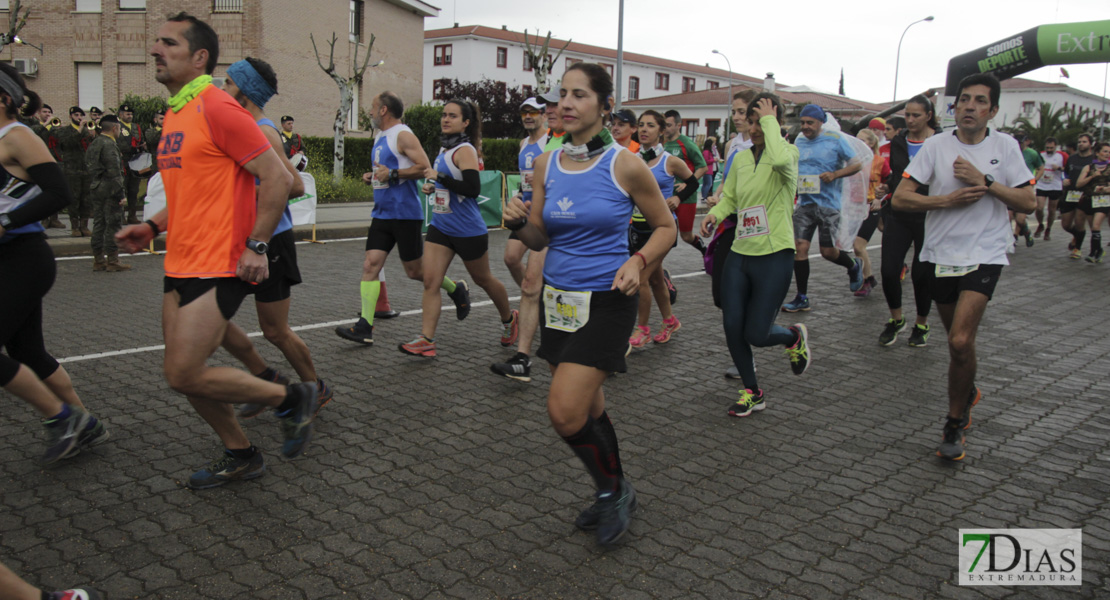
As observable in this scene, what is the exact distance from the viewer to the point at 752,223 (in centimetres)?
509

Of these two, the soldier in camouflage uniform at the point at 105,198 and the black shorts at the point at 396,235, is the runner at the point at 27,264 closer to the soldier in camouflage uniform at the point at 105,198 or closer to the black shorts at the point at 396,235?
the black shorts at the point at 396,235

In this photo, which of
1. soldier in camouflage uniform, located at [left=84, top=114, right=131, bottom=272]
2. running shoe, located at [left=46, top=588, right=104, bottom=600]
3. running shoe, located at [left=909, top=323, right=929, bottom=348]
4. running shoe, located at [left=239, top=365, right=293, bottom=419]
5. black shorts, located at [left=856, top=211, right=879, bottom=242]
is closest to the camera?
running shoe, located at [left=46, top=588, right=104, bottom=600]

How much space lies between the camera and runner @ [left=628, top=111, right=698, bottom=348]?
22.2 feet

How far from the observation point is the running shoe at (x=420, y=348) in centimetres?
610

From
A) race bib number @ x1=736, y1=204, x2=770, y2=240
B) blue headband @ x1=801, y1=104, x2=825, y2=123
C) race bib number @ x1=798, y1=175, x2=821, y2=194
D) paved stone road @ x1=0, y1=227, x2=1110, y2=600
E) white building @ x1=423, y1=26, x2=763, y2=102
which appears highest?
white building @ x1=423, y1=26, x2=763, y2=102

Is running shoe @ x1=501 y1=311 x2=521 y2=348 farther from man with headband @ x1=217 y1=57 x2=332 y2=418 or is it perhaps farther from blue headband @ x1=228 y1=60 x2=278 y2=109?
blue headband @ x1=228 y1=60 x2=278 y2=109

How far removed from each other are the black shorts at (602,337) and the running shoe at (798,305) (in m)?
5.48

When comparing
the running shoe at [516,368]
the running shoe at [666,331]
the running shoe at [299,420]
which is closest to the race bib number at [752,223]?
the running shoe at [516,368]

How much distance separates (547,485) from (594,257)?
4.08ft

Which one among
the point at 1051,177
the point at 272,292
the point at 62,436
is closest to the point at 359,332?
the point at 272,292

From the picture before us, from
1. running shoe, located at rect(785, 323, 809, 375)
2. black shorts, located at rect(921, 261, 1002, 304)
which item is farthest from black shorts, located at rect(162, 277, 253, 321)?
black shorts, located at rect(921, 261, 1002, 304)

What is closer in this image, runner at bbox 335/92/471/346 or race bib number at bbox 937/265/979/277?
race bib number at bbox 937/265/979/277

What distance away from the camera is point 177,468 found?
3975 millimetres

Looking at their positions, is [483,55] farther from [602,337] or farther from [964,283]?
[602,337]
